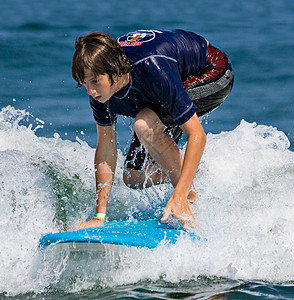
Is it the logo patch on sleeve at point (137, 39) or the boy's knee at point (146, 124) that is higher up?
the logo patch on sleeve at point (137, 39)

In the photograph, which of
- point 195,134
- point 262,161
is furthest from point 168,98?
point 262,161

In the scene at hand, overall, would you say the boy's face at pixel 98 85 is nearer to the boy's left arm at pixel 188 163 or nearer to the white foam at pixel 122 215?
the boy's left arm at pixel 188 163

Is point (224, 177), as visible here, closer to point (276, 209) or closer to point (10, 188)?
point (276, 209)

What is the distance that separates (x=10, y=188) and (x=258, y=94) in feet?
21.3

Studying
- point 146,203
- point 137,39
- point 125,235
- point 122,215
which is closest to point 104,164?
point 122,215

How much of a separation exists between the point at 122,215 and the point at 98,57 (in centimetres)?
155

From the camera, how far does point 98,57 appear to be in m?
3.40

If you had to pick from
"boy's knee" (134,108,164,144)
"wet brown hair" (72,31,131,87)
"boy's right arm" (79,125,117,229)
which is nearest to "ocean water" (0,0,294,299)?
"boy's right arm" (79,125,117,229)

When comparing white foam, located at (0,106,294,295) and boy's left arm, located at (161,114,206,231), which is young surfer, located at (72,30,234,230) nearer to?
boy's left arm, located at (161,114,206,231)

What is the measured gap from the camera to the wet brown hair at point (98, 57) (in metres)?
3.40

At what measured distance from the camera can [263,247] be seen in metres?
3.76

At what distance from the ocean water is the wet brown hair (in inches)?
44.3

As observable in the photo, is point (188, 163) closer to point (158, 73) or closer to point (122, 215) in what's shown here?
point (158, 73)

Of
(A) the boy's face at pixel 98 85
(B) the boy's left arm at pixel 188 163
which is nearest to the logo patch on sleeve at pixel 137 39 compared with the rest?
(A) the boy's face at pixel 98 85
